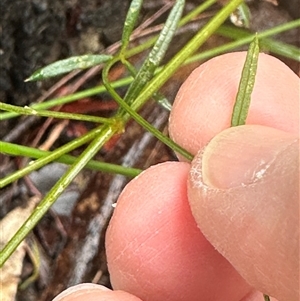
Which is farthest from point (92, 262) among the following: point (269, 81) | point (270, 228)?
point (270, 228)

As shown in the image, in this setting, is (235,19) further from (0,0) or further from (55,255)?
(55,255)

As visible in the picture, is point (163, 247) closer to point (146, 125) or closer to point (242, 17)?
point (146, 125)

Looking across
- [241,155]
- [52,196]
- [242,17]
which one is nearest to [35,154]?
[52,196]

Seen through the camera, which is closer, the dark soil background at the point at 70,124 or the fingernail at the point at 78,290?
the fingernail at the point at 78,290

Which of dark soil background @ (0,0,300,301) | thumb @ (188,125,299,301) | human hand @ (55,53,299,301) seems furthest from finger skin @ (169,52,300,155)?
dark soil background @ (0,0,300,301)

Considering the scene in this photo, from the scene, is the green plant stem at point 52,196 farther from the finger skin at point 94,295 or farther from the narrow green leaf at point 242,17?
the narrow green leaf at point 242,17

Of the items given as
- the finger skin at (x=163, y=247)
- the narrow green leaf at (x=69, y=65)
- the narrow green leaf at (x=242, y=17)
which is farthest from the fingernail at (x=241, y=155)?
the narrow green leaf at (x=242, y=17)
